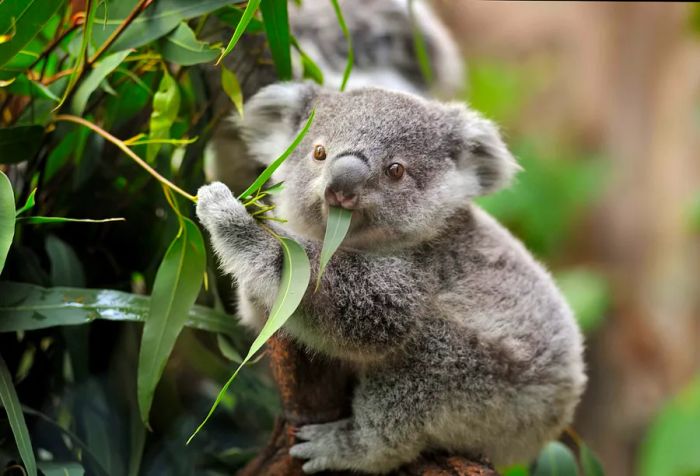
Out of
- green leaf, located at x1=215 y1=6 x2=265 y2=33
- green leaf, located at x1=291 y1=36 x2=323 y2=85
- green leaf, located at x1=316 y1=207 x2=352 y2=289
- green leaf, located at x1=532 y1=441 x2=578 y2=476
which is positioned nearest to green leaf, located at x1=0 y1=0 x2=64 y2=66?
green leaf, located at x1=215 y1=6 x2=265 y2=33

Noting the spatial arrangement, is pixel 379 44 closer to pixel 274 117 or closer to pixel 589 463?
pixel 274 117

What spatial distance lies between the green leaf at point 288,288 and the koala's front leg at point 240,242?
1.5 inches

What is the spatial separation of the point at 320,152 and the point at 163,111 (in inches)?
18.4

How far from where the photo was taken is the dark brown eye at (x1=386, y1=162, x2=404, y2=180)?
2.19 meters

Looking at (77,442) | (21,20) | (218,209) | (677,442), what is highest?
(21,20)

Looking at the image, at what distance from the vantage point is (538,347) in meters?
2.28

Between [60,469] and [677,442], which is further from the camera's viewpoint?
[677,442]

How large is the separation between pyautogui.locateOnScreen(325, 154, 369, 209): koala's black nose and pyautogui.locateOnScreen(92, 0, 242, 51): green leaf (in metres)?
0.58

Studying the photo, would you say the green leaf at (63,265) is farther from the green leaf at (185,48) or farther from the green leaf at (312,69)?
the green leaf at (312,69)

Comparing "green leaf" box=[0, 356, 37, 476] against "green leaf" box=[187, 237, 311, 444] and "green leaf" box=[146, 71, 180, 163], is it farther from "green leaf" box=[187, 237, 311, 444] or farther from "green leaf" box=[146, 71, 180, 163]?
"green leaf" box=[146, 71, 180, 163]

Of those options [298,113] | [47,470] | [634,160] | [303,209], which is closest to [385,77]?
[298,113]

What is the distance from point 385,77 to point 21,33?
8.02ft

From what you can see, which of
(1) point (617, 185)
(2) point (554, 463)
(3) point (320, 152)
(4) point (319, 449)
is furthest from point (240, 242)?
(1) point (617, 185)

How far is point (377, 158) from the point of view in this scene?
85.2 inches
